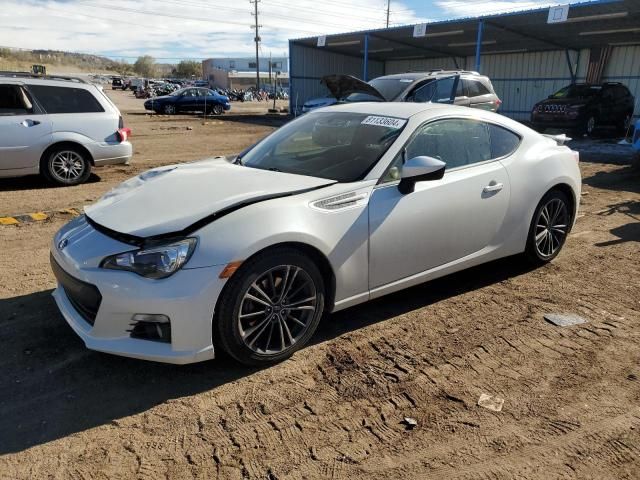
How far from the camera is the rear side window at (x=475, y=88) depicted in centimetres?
1229

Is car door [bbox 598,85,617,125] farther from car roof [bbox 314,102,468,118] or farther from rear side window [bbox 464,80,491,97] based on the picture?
car roof [bbox 314,102,468,118]

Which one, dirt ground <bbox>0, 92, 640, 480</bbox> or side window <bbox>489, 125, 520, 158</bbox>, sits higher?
side window <bbox>489, 125, 520, 158</bbox>

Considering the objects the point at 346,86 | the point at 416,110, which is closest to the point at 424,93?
the point at 346,86

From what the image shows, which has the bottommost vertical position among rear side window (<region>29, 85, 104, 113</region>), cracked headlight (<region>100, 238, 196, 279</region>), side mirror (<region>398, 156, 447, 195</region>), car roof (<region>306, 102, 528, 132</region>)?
cracked headlight (<region>100, 238, 196, 279</region>)

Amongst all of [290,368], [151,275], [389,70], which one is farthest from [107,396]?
[389,70]

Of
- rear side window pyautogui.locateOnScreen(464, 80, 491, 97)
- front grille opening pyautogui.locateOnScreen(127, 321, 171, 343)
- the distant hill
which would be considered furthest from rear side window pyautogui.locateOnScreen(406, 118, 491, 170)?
the distant hill

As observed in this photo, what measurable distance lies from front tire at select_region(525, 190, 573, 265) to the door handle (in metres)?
0.62

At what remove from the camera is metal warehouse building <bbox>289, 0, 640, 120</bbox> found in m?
19.1

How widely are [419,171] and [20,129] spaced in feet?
23.1

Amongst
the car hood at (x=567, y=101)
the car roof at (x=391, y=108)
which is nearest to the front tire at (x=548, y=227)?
the car roof at (x=391, y=108)

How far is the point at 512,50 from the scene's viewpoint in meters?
26.3

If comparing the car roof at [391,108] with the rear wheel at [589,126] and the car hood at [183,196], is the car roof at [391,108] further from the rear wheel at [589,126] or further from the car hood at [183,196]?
the rear wheel at [589,126]

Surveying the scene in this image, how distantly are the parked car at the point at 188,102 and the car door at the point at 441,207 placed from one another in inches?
1032

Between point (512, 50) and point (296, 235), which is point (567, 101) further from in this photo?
point (296, 235)
